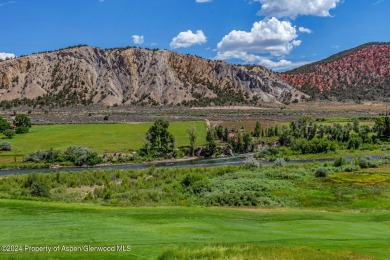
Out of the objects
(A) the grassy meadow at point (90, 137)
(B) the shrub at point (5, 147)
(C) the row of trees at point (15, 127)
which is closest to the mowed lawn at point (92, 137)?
(A) the grassy meadow at point (90, 137)

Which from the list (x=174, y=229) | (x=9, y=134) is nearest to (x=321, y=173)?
(x=174, y=229)

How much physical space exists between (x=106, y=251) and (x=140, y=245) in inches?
58.4

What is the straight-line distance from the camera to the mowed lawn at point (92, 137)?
89750 millimetres

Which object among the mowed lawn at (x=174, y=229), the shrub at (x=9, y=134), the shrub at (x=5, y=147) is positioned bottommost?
the shrub at (x=5, y=147)

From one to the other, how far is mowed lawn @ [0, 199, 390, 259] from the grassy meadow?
62.7 meters

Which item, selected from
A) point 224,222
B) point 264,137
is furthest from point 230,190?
point 264,137

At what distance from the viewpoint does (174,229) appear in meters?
18.4

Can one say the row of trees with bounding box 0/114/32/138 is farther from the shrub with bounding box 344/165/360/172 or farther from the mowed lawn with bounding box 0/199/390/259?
the mowed lawn with bounding box 0/199/390/259

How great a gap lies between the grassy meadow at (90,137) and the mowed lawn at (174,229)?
62660 mm

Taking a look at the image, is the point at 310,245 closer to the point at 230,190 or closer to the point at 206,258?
the point at 206,258

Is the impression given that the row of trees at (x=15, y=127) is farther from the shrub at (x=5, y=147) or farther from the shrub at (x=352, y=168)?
the shrub at (x=352, y=168)

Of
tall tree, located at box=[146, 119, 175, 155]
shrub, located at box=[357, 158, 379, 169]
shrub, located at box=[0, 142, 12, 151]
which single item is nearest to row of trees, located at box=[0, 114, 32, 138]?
shrub, located at box=[0, 142, 12, 151]

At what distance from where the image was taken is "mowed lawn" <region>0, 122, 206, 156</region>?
89750 millimetres

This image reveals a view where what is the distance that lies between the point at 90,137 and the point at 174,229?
288ft
